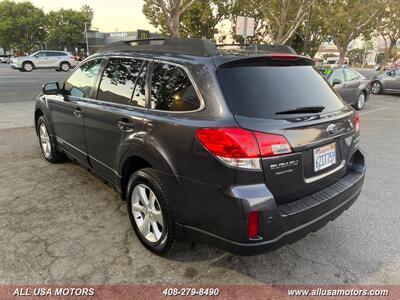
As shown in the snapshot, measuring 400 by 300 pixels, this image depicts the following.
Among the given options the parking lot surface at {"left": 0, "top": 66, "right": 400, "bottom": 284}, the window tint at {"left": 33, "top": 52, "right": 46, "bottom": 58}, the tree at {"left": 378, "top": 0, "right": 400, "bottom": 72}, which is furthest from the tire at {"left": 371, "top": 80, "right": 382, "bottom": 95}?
the window tint at {"left": 33, "top": 52, "right": 46, "bottom": 58}

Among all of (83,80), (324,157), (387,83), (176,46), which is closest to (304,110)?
(324,157)

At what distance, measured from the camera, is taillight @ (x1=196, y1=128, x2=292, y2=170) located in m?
2.18

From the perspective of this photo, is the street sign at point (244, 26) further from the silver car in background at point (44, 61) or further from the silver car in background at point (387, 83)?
the silver car in background at point (44, 61)

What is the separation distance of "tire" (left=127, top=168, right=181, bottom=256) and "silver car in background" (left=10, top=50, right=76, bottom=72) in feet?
96.6

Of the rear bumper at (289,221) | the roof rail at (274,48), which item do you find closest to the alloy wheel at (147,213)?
the rear bumper at (289,221)

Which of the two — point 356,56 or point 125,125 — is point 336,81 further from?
point 356,56

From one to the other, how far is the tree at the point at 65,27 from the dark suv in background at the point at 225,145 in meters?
82.4

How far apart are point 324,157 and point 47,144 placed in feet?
13.8

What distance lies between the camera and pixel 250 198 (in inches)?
85.2

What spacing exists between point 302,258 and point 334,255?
299 millimetres

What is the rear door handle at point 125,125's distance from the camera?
295 cm

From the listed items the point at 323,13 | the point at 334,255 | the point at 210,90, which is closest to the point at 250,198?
the point at 210,90

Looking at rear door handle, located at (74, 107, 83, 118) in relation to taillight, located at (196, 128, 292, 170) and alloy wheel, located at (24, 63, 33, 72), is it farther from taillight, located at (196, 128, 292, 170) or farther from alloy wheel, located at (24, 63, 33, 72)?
alloy wheel, located at (24, 63, 33, 72)

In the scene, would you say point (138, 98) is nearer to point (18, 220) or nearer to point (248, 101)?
point (248, 101)
